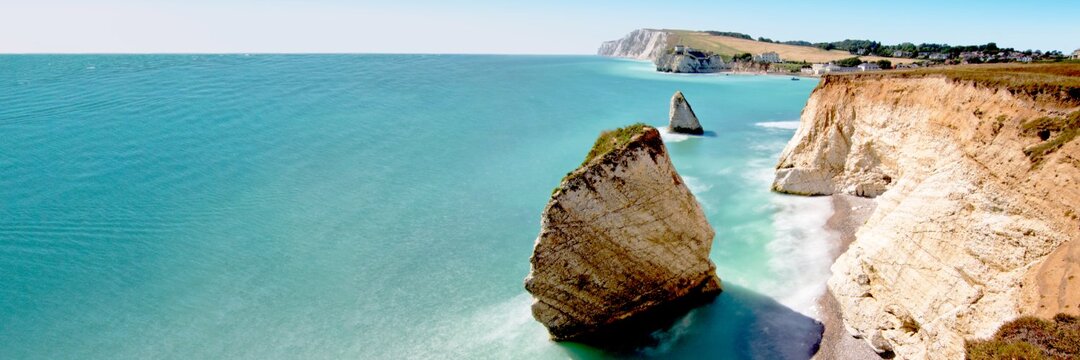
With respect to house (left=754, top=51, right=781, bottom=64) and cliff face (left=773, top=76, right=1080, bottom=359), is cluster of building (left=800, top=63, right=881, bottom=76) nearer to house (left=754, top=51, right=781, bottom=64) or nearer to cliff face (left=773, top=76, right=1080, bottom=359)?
house (left=754, top=51, right=781, bottom=64)

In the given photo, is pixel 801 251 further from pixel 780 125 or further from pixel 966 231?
pixel 780 125

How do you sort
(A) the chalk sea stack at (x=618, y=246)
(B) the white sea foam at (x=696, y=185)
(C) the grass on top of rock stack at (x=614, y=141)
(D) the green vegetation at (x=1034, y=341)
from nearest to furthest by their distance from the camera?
(D) the green vegetation at (x=1034, y=341) → (A) the chalk sea stack at (x=618, y=246) → (C) the grass on top of rock stack at (x=614, y=141) → (B) the white sea foam at (x=696, y=185)

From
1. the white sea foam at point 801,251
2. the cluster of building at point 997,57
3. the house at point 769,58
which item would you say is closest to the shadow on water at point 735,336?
the white sea foam at point 801,251

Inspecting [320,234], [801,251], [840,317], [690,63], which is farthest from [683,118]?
[690,63]

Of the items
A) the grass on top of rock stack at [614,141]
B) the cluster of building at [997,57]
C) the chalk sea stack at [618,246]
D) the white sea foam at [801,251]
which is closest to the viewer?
the chalk sea stack at [618,246]

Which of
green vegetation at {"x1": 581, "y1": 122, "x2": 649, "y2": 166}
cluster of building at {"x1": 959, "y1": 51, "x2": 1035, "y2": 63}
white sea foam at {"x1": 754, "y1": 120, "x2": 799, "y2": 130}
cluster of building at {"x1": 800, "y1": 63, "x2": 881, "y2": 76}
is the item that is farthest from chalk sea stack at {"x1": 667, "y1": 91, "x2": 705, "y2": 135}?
cluster of building at {"x1": 959, "y1": 51, "x2": 1035, "y2": 63}

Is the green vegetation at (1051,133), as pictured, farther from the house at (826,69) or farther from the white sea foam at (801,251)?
the house at (826,69)
